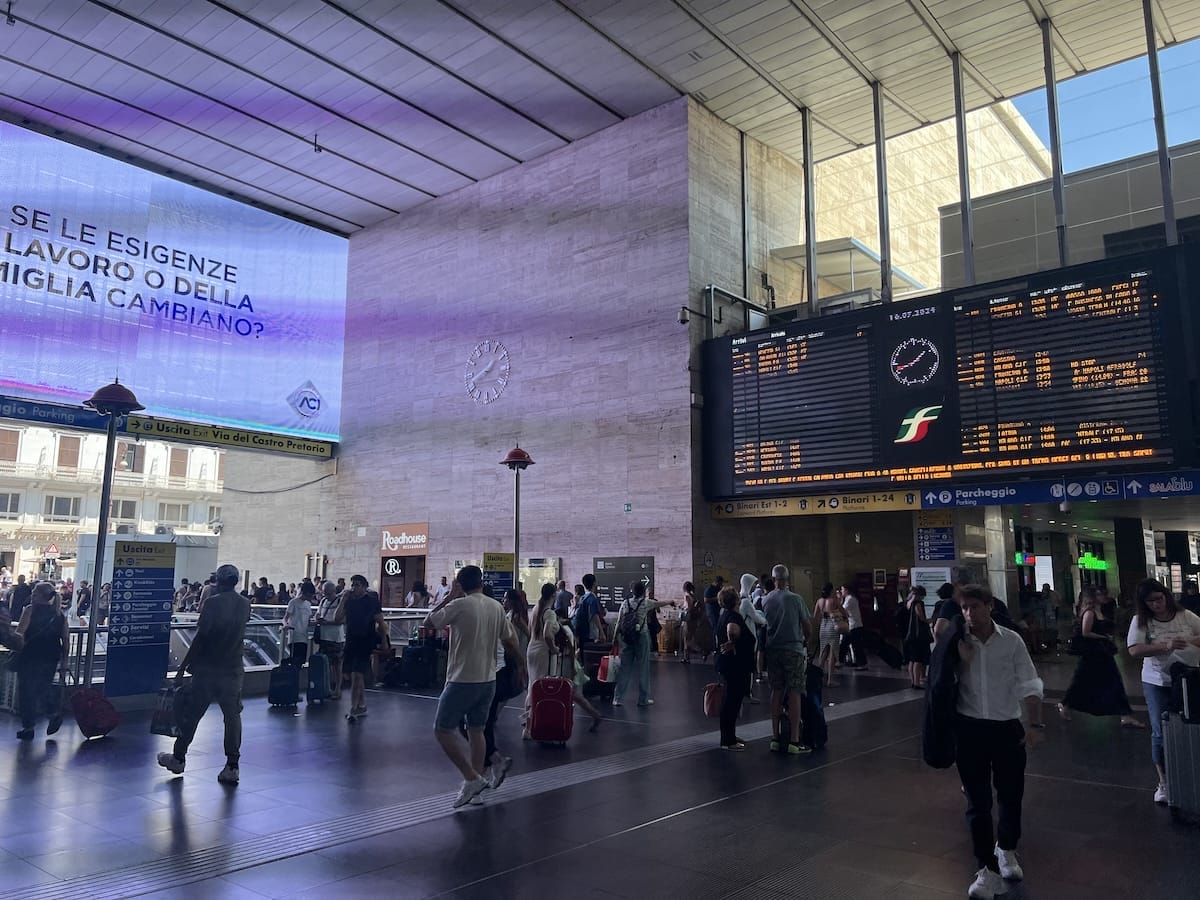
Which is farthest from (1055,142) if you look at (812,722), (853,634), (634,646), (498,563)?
(812,722)

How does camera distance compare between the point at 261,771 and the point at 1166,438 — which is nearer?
the point at 261,771

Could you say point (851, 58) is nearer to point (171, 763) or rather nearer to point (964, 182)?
point (964, 182)

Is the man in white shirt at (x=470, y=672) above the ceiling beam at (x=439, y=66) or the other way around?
the other way around

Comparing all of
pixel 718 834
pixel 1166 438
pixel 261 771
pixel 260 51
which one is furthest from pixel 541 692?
pixel 260 51

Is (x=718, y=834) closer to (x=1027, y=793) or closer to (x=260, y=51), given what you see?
(x=1027, y=793)

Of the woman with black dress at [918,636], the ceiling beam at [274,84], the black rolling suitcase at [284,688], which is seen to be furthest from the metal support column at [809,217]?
the black rolling suitcase at [284,688]

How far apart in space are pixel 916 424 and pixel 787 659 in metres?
7.49

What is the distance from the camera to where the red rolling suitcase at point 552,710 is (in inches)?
307

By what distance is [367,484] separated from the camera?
76.0 ft

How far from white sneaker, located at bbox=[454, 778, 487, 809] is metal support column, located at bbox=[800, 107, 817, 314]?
13286mm

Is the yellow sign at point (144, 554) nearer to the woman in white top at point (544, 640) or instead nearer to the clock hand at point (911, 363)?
the woman in white top at point (544, 640)

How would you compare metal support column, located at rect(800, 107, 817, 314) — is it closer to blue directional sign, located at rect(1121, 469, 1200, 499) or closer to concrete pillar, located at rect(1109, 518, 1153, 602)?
blue directional sign, located at rect(1121, 469, 1200, 499)

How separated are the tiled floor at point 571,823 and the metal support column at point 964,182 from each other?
9354mm

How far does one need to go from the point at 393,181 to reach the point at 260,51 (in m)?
5.65
